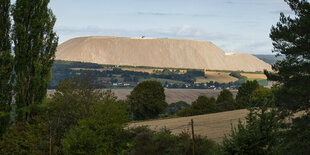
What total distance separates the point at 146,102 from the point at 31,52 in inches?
2309

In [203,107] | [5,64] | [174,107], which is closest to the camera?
[5,64]

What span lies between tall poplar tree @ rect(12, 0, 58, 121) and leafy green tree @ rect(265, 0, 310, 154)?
66.0 ft

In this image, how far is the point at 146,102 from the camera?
89.5 metres

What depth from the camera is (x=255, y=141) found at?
51.0 feet

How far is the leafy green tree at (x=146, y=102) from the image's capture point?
292 ft

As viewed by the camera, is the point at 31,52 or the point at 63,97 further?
the point at 63,97

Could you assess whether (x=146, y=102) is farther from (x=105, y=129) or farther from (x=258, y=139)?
(x=258, y=139)

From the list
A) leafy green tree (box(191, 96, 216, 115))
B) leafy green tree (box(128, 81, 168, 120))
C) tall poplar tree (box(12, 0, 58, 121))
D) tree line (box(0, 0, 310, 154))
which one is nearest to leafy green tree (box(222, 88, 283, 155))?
tree line (box(0, 0, 310, 154))

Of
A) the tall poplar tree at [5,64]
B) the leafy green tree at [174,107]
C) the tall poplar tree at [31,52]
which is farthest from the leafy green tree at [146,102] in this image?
the tall poplar tree at [5,64]

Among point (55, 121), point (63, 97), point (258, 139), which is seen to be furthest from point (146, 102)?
point (258, 139)

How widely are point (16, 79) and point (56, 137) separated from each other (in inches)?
236

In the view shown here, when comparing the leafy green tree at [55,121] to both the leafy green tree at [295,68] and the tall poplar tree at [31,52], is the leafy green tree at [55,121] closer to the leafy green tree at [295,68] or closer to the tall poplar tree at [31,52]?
the tall poplar tree at [31,52]

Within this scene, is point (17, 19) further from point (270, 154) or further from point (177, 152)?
point (270, 154)

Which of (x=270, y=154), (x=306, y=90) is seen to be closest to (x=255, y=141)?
(x=270, y=154)
